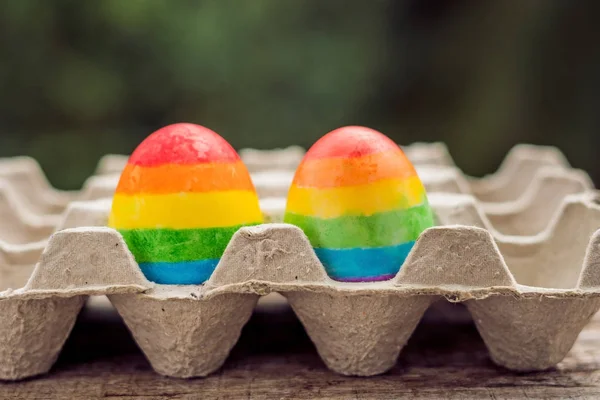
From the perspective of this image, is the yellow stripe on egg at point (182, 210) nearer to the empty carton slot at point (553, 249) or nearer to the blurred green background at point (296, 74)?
the empty carton slot at point (553, 249)

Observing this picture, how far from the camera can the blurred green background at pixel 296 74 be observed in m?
2.34

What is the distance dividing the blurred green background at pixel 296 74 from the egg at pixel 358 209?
1.45 metres


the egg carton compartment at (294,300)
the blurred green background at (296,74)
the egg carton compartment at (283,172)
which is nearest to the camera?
the egg carton compartment at (294,300)

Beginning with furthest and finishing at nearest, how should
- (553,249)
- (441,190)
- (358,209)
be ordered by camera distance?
1. (441,190)
2. (553,249)
3. (358,209)

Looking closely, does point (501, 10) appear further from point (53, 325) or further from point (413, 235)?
point (53, 325)

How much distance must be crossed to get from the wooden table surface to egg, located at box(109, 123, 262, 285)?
0.14m

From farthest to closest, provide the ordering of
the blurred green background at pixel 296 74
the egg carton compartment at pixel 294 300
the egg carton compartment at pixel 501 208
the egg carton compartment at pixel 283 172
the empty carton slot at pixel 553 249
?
Result: the blurred green background at pixel 296 74 → the egg carton compartment at pixel 283 172 → the egg carton compartment at pixel 501 208 → the empty carton slot at pixel 553 249 → the egg carton compartment at pixel 294 300

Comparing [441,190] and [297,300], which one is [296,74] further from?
[297,300]

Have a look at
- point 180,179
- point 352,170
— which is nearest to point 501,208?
point 352,170

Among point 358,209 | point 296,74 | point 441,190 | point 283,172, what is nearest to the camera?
point 358,209

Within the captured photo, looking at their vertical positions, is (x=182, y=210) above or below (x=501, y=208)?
above

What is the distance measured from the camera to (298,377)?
0.97 metres

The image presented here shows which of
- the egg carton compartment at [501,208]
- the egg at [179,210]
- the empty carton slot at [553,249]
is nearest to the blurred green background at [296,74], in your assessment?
the egg carton compartment at [501,208]

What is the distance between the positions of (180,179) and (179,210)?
0.13ft
